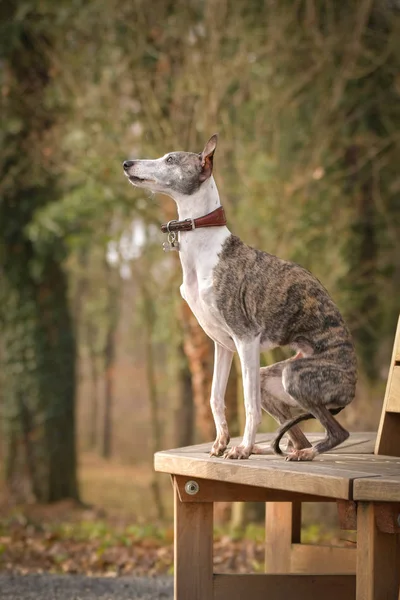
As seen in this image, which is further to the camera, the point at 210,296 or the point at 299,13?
the point at 299,13

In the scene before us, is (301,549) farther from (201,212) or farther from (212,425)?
(212,425)

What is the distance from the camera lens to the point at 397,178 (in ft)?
34.0

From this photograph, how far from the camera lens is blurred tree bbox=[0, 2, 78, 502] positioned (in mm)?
10188

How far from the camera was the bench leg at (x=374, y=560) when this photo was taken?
3451 millimetres

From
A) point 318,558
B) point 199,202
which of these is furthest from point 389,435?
point 199,202

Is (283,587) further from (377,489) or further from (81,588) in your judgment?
(81,588)

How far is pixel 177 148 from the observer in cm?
867

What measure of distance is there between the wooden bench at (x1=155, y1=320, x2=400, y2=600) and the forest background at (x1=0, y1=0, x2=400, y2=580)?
12.2 feet

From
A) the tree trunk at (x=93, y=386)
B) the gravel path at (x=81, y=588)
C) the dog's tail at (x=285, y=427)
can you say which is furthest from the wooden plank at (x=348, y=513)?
the tree trunk at (x=93, y=386)

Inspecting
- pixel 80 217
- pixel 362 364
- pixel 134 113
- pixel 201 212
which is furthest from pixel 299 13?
pixel 201 212

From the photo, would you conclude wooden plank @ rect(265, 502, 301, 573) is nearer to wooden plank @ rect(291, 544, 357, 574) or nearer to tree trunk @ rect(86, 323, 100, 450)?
wooden plank @ rect(291, 544, 357, 574)

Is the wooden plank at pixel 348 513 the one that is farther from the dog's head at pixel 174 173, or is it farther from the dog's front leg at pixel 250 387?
the dog's head at pixel 174 173

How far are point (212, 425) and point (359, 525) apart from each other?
5.37 meters

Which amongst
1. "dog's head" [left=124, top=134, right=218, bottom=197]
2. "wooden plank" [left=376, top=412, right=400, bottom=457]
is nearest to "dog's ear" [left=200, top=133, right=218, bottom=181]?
"dog's head" [left=124, top=134, right=218, bottom=197]
